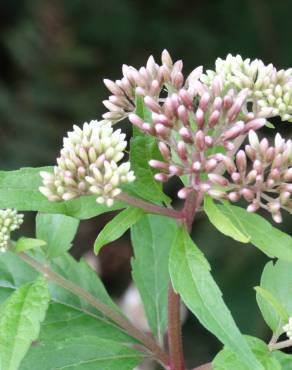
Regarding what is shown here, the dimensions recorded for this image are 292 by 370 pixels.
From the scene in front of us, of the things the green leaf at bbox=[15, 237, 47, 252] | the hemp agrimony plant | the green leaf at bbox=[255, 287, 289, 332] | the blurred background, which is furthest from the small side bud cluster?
the blurred background

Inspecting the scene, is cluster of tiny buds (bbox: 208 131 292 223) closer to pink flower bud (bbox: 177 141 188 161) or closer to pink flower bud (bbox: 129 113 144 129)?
pink flower bud (bbox: 177 141 188 161)

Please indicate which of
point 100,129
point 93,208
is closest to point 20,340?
point 93,208

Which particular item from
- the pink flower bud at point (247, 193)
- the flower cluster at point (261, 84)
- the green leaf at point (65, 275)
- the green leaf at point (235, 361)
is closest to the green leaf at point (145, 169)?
the pink flower bud at point (247, 193)

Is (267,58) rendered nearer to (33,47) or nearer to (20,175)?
(33,47)

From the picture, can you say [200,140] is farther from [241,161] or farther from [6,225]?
[6,225]

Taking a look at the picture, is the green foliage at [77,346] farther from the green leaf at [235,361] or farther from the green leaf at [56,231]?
the green leaf at [235,361]
